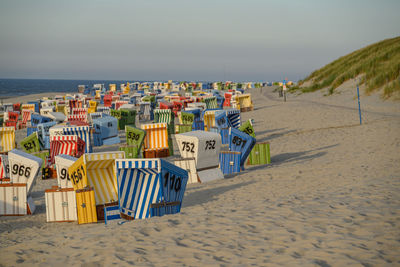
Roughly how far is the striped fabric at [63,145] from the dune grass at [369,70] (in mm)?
26898

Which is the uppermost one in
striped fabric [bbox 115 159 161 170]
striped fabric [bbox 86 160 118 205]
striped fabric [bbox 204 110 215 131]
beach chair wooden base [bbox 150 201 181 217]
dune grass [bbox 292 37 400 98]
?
dune grass [bbox 292 37 400 98]

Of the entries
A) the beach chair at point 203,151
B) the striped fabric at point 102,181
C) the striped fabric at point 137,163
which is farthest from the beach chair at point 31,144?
the striped fabric at point 137,163

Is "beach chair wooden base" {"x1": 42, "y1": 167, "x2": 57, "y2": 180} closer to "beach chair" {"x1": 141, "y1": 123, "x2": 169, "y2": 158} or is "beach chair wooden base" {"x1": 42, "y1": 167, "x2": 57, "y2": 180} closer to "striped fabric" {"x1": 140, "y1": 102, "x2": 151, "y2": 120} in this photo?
"beach chair" {"x1": 141, "y1": 123, "x2": 169, "y2": 158}

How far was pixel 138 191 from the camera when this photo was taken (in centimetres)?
→ 1018

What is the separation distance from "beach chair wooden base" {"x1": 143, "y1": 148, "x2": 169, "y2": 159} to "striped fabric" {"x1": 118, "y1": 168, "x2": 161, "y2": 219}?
33.4ft

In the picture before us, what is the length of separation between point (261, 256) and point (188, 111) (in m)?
22.9

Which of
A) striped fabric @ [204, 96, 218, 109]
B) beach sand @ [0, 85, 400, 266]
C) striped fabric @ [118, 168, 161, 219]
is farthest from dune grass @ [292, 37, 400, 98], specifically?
striped fabric @ [118, 168, 161, 219]

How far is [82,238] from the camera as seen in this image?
25.7 feet

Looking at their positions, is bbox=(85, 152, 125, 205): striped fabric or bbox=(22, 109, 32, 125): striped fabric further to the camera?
bbox=(22, 109, 32, 125): striped fabric

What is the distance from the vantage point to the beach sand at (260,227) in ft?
21.5

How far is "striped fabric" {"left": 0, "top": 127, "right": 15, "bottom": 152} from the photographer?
24.9 meters

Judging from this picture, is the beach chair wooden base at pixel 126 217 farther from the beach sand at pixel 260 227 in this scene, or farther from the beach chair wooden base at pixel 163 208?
the beach chair wooden base at pixel 163 208

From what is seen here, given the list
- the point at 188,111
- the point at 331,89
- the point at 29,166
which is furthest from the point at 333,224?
the point at 331,89

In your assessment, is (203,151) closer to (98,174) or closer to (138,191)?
(98,174)
